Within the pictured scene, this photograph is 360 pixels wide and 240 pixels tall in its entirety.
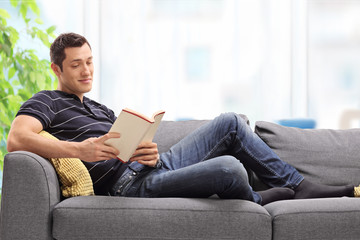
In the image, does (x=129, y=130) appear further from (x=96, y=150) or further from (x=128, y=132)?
(x=96, y=150)

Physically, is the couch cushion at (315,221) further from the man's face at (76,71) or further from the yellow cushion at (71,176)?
the man's face at (76,71)

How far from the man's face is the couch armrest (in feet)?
1.69

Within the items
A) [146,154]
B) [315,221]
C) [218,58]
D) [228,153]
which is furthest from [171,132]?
[218,58]

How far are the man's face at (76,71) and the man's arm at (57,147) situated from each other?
386 millimetres

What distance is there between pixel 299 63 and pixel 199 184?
2.34 meters

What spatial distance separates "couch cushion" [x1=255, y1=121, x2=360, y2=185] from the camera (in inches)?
87.0

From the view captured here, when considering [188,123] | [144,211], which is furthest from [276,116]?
[144,211]

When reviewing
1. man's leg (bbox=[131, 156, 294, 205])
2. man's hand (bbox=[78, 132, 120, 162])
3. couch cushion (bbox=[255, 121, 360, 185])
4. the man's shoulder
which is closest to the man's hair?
the man's shoulder

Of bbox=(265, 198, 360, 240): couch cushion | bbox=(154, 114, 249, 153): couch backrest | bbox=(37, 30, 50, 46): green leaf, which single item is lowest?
bbox=(265, 198, 360, 240): couch cushion

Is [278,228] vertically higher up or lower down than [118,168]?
lower down

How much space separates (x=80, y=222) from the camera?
61.6 inches

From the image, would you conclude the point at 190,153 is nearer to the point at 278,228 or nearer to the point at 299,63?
the point at 278,228

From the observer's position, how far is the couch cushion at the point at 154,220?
1.57 meters

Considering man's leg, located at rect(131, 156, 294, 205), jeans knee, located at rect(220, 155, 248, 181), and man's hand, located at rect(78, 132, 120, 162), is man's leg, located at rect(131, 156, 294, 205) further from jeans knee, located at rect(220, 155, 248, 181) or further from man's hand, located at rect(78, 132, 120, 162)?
man's hand, located at rect(78, 132, 120, 162)
